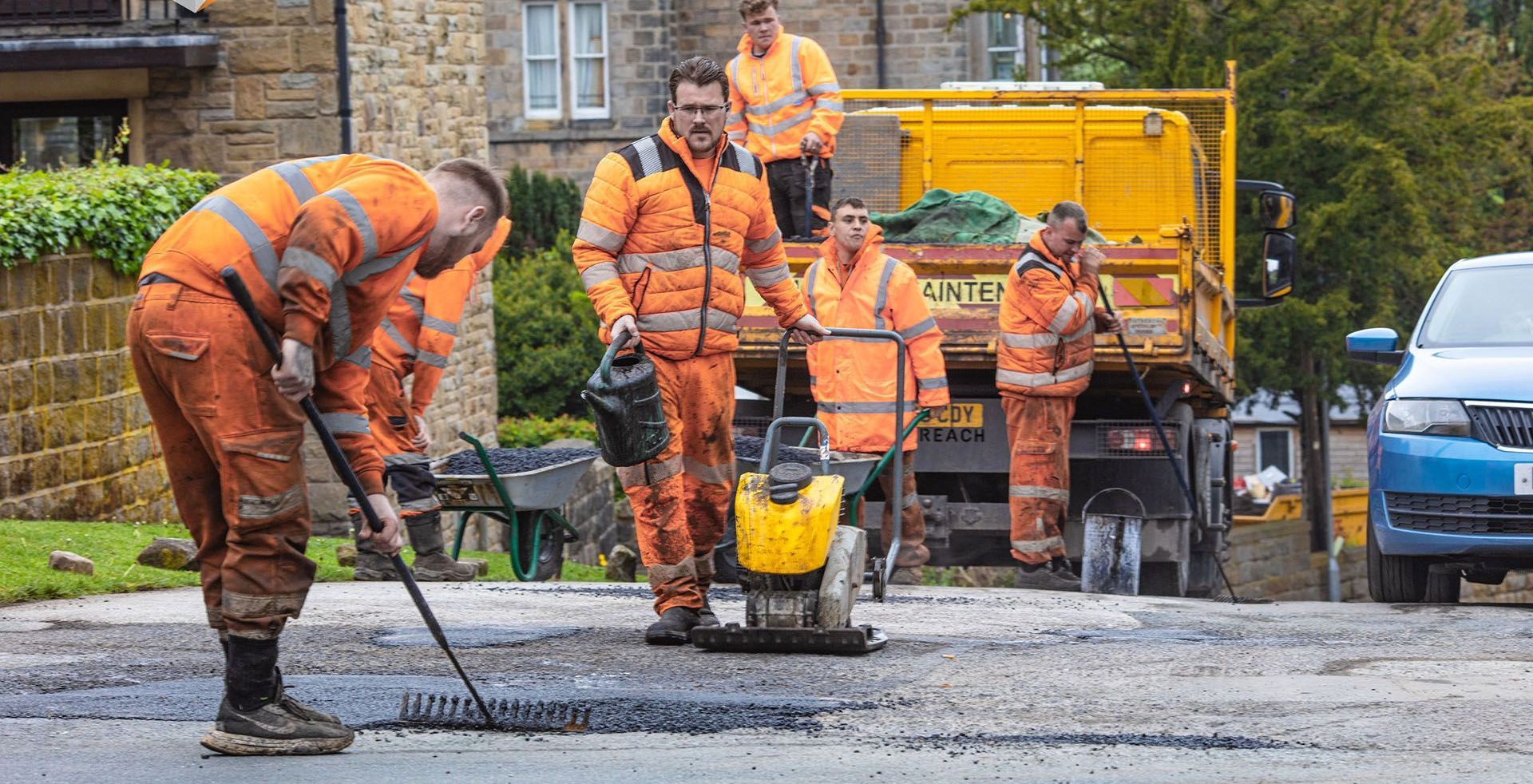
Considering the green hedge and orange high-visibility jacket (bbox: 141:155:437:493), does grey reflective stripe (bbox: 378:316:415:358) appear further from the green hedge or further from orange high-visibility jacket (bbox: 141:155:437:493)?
orange high-visibility jacket (bbox: 141:155:437:493)

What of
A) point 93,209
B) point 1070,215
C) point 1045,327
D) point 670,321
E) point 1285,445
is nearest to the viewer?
point 670,321

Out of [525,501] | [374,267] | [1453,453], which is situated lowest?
[525,501]

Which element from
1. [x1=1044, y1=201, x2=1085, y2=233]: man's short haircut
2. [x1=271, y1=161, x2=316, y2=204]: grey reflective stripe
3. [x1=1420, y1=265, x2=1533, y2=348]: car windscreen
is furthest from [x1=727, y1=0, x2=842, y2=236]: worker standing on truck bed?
[x1=271, y1=161, x2=316, y2=204]: grey reflective stripe

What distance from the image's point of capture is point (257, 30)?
1711 centimetres

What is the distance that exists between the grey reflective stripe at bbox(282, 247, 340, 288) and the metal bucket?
708 cm

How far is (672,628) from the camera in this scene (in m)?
8.05

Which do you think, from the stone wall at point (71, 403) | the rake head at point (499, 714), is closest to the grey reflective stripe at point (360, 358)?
the rake head at point (499, 714)

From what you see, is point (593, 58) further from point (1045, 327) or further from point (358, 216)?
point (358, 216)

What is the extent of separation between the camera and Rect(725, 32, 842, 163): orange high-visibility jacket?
12.4m

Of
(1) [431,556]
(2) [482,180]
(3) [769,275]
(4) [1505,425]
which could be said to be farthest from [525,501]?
(2) [482,180]

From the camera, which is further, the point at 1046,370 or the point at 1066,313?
the point at 1046,370

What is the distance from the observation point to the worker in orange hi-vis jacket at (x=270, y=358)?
572 centimetres

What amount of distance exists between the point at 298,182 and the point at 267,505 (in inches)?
34.5

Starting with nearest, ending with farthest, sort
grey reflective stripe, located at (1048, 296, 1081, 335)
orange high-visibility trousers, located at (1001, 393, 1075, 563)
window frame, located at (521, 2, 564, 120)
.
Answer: grey reflective stripe, located at (1048, 296, 1081, 335), orange high-visibility trousers, located at (1001, 393, 1075, 563), window frame, located at (521, 2, 564, 120)
